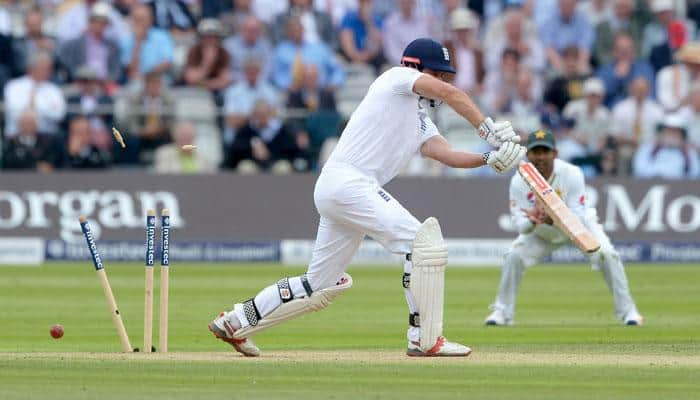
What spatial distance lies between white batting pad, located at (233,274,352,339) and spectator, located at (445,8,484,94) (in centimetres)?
1025

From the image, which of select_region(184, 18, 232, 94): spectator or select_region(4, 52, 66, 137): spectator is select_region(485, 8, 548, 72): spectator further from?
select_region(4, 52, 66, 137): spectator

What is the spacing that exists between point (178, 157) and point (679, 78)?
252 inches

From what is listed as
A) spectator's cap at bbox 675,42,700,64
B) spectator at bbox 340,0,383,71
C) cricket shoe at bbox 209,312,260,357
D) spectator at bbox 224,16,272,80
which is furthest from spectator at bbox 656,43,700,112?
cricket shoe at bbox 209,312,260,357

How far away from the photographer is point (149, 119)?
17.4 m

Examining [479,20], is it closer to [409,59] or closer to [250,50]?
[250,50]

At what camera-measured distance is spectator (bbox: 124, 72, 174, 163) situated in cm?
1739

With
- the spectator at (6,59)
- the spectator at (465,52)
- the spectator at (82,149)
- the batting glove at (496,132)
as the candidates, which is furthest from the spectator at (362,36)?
the batting glove at (496,132)

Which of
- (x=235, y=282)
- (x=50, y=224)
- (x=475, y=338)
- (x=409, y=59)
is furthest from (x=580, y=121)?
(x=409, y=59)

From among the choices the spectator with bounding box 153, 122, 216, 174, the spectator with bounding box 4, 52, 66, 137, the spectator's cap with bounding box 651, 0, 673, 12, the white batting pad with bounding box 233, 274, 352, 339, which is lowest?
the spectator with bounding box 153, 122, 216, 174

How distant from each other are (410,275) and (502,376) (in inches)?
37.1

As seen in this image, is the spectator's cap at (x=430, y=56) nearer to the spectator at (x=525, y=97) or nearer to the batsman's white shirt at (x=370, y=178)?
the batsman's white shirt at (x=370, y=178)

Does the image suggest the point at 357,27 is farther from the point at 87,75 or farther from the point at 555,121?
the point at 87,75

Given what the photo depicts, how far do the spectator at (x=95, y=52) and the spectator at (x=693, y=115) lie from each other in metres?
6.97

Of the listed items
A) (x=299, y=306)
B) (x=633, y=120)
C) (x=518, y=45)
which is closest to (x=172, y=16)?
(x=518, y=45)
